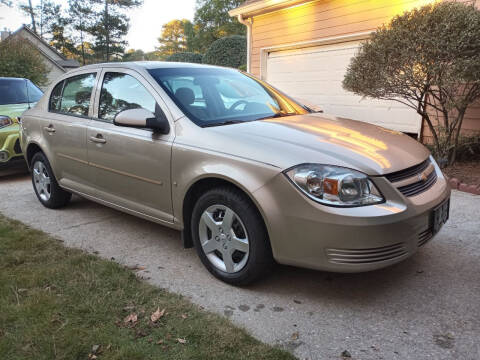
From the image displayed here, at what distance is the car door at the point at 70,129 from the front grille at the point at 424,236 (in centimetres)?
297

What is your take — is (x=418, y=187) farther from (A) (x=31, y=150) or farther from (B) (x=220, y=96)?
(A) (x=31, y=150)

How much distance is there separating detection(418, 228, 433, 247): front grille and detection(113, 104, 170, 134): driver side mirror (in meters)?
1.92

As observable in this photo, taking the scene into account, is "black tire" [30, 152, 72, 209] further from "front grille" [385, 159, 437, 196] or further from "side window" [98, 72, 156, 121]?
"front grille" [385, 159, 437, 196]

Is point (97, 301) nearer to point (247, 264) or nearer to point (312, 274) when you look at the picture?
point (247, 264)

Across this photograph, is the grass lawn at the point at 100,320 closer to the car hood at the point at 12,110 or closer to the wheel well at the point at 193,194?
the wheel well at the point at 193,194

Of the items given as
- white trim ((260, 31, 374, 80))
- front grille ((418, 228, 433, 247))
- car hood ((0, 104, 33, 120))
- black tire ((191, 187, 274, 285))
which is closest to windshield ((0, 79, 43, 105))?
car hood ((0, 104, 33, 120))

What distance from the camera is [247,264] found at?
108 inches

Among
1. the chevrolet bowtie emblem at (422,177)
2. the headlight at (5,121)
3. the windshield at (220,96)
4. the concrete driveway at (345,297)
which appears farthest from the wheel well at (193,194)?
the headlight at (5,121)

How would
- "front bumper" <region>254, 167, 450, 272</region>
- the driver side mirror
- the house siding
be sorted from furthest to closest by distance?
the house siding, the driver side mirror, "front bumper" <region>254, 167, 450, 272</region>

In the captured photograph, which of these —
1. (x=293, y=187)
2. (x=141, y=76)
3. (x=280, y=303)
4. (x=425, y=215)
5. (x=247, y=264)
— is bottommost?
(x=280, y=303)

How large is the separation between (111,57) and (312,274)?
152 ft

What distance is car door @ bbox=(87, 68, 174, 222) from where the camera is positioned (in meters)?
3.19

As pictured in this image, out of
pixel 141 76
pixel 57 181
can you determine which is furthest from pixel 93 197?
pixel 141 76

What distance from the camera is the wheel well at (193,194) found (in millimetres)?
2857
